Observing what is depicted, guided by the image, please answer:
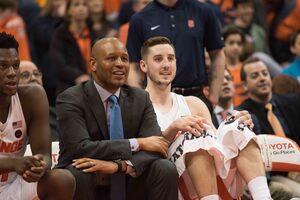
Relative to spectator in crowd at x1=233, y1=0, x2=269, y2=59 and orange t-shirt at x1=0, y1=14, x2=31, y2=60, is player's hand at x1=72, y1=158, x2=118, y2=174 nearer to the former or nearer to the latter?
orange t-shirt at x1=0, y1=14, x2=31, y2=60

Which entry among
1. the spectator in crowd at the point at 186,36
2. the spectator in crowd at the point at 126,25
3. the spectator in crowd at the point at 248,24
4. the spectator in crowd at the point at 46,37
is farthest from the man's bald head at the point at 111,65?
the spectator in crowd at the point at 248,24

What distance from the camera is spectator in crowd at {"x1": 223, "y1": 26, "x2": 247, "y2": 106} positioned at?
914cm

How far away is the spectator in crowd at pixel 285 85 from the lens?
28.6ft

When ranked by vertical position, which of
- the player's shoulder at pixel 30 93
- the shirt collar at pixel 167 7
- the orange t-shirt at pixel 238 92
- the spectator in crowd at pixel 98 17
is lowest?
the orange t-shirt at pixel 238 92

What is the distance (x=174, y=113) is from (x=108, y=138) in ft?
2.30

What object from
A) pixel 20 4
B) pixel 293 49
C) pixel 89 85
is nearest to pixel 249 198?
pixel 89 85

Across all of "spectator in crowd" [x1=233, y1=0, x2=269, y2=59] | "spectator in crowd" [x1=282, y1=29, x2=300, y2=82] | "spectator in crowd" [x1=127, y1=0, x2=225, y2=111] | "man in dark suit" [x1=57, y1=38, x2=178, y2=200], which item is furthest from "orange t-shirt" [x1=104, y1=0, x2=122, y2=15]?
"man in dark suit" [x1=57, y1=38, x2=178, y2=200]

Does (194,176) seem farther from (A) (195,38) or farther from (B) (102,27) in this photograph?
(B) (102,27)

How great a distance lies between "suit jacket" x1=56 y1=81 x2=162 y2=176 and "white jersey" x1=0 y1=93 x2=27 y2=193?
32 centimetres

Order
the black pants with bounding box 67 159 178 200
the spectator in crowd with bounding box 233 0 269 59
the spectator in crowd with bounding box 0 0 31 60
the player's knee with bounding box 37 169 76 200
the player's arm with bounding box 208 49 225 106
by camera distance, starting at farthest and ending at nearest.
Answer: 1. the spectator in crowd with bounding box 233 0 269 59
2. the spectator in crowd with bounding box 0 0 31 60
3. the player's arm with bounding box 208 49 225 106
4. the black pants with bounding box 67 159 178 200
5. the player's knee with bounding box 37 169 76 200

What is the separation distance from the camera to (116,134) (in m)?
6.11

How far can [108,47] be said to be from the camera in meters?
6.23

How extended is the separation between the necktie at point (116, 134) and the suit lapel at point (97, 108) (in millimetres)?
44

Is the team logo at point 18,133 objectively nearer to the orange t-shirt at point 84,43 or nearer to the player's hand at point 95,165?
the player's hand at point 95,165
